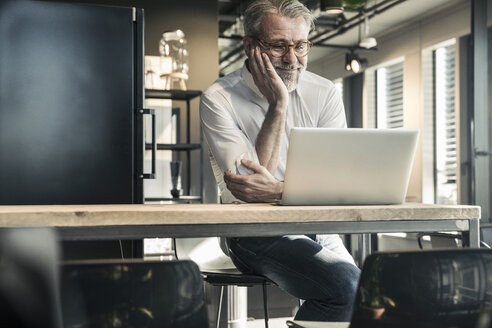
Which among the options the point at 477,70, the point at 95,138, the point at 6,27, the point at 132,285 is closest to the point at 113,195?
the point at 95,138

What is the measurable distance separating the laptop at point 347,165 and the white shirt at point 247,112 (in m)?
0.54

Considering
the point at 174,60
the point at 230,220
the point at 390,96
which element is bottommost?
the point at 230,220

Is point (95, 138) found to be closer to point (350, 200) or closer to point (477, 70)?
point (350, 200)

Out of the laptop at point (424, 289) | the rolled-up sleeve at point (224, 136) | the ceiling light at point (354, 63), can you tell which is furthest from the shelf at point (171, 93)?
the laptop at point (424, 289)

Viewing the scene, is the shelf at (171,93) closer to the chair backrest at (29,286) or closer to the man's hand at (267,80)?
the man's hand at (267,80)

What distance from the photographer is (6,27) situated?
2729 mm

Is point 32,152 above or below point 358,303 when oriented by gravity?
above

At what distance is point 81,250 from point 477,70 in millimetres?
3092

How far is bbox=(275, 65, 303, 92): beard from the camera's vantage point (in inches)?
83.4

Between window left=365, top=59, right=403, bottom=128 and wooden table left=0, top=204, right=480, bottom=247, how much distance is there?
7.77 m

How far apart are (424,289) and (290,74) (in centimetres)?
124

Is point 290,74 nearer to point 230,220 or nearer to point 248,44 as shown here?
point 248,44

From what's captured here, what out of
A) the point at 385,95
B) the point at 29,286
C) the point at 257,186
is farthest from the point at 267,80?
the point at 385,95

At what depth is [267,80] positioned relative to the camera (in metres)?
2.06
